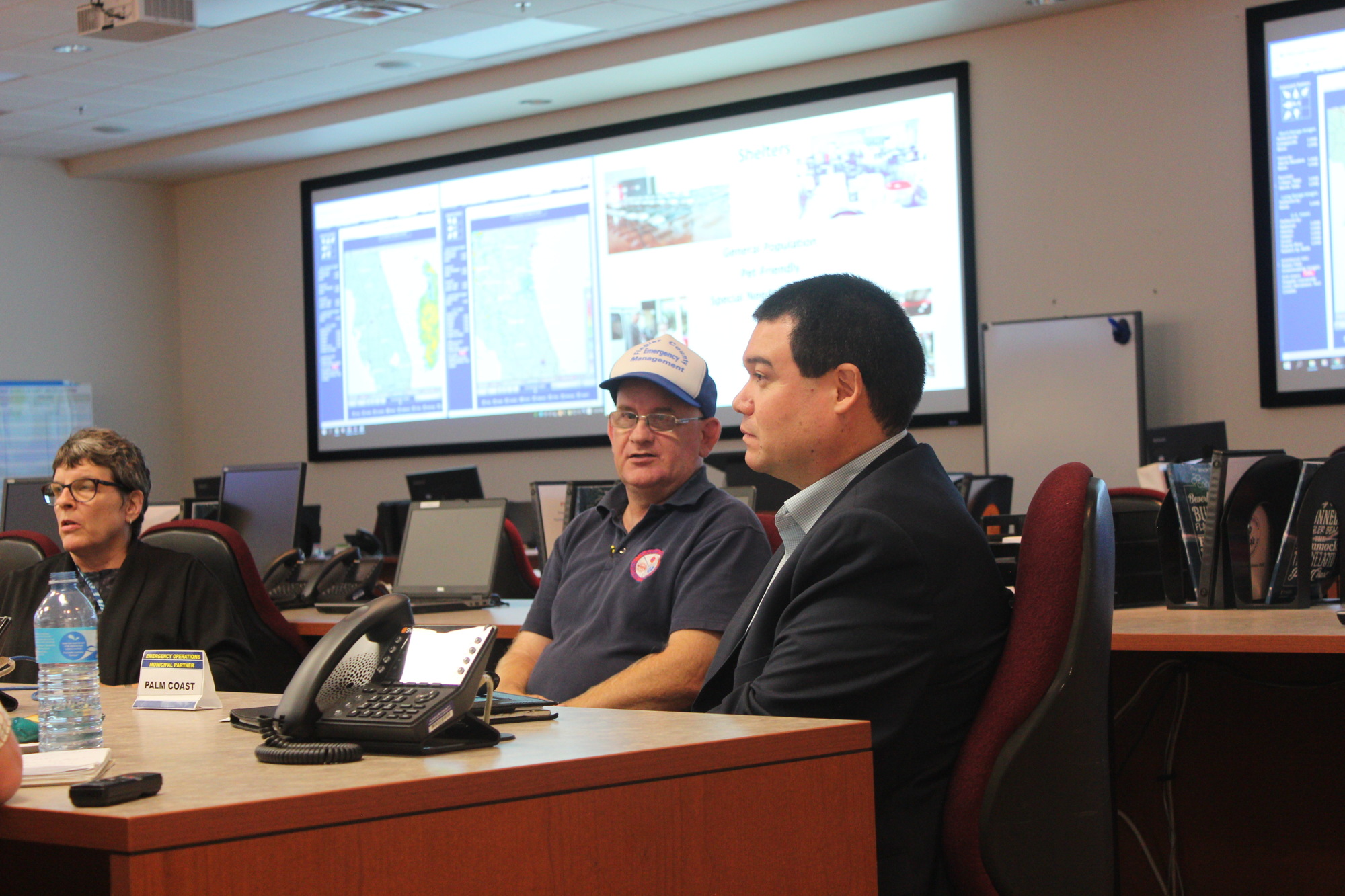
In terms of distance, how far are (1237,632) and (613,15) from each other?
463cm

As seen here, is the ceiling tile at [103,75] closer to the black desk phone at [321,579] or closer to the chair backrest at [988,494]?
the black desk phone at [321,579]

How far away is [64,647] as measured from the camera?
1.57m

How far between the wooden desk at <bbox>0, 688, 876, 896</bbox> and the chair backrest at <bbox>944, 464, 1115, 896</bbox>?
5.9 inches

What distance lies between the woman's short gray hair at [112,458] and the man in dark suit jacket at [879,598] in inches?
62.5

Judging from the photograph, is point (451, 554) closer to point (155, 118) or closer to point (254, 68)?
point (254, 68)

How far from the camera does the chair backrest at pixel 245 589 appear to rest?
3203 mm

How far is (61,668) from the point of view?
155cm

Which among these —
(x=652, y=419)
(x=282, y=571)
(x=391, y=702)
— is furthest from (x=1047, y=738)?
(x=282, y=571)

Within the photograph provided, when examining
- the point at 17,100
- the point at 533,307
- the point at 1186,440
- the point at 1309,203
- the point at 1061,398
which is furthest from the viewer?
the point at 533,307

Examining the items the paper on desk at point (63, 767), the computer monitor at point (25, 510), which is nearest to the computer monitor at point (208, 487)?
the computer monitor at point (25, 510)

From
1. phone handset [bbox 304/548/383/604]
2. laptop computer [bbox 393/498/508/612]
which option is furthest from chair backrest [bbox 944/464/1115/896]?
phone handset [bbox 304/548/383/604]

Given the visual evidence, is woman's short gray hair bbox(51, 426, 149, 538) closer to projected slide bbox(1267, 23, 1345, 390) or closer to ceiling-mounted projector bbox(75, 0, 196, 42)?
ceiling-mounted projector bbox(75, 0, 196, 42)

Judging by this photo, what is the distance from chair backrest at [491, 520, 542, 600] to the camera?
13.1 ft

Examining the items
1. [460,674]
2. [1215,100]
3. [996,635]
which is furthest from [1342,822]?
[1215,100]
